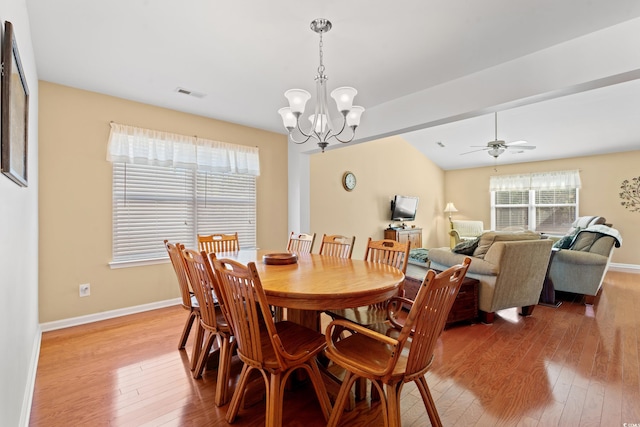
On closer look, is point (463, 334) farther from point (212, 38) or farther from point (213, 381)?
point (212, 38)

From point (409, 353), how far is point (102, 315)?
3.43m

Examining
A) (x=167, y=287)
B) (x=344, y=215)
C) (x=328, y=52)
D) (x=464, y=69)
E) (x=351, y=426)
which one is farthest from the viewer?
(x=344, y=215)

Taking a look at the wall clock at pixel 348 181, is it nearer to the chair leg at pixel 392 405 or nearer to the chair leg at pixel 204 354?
the chair leg at pixel 204 354

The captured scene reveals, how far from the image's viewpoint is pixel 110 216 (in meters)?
3.35

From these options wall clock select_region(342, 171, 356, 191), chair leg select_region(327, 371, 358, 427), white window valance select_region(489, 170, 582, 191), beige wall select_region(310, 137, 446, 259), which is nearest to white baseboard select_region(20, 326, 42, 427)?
chair leg select_region(327, 371, 358, 427)

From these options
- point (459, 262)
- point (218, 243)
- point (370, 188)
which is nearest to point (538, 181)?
point (370, 188)

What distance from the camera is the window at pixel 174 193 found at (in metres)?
3.42

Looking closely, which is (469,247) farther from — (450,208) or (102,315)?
(450,208)

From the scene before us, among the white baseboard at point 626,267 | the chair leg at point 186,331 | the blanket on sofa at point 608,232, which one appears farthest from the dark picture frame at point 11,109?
the white baseboard at point 626,267

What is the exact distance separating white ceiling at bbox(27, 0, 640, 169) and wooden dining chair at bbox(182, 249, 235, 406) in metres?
1.64

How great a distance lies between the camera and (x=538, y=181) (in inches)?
274

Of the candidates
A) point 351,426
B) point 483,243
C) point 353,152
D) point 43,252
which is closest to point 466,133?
point 353,152

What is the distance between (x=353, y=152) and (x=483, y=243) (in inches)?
122

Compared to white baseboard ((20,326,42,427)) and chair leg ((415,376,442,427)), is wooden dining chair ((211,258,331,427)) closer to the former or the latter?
chair leg ((415,376,442,427))
